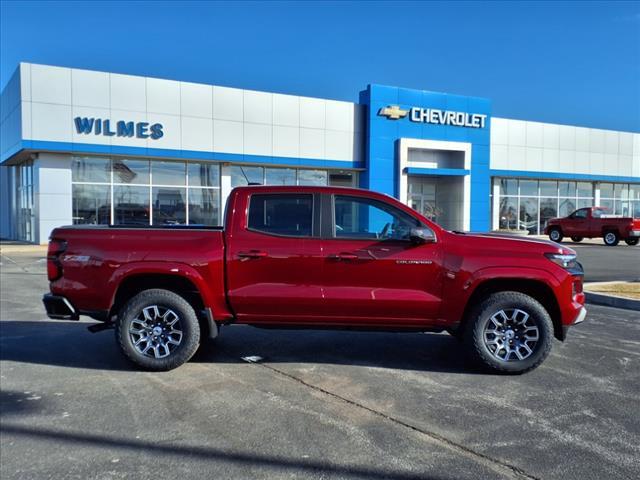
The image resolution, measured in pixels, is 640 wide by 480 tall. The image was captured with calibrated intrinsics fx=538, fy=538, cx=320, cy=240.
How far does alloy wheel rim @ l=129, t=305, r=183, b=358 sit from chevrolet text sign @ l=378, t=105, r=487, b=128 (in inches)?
960

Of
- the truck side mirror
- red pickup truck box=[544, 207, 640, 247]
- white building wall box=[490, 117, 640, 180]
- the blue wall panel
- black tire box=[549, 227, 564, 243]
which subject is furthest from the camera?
white building wall box=[490, 117, 640, 180]

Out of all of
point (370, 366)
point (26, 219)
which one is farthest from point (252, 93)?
point (370, 366)

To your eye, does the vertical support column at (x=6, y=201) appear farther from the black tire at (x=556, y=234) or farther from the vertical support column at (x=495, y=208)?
the black tire at (x=556, y=234)

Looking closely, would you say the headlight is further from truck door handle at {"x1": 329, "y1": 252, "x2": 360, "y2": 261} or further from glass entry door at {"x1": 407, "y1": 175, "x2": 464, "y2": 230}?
glass entry door at {"x1": 407, "y1": 175, "x2": 464, "y2": 230}

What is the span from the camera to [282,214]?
5758 millimetres

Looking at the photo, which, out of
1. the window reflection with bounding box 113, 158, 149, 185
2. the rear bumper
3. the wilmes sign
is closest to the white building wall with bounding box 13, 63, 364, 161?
the wilmes sign

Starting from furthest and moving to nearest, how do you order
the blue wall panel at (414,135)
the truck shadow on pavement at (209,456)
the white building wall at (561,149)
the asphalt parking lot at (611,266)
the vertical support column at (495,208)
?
the vertical support column at (495,208) → the white building wall at (561,149) → the blue wall panel at (414,135) → the asphalt parking lot at (611,266) → the truck shadow on pavement at (209,456)

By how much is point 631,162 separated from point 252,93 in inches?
1105

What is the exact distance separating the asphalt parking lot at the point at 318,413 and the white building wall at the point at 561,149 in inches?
1105

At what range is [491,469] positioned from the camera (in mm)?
3465

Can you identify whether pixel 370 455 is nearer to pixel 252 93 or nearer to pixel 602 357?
pixel 602 357

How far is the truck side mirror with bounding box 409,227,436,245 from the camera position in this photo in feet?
17.6

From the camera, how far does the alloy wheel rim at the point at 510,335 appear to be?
5.47 meters

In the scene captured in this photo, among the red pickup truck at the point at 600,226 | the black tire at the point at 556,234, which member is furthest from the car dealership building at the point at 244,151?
the red pickup truck at the point at 600,226
